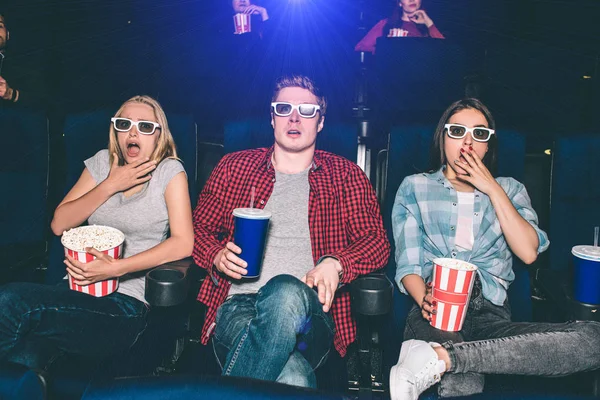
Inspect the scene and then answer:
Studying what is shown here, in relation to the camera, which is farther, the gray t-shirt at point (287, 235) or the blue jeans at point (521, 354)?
the gray t-shirt at point (287, 235)

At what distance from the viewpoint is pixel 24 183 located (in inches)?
87.7

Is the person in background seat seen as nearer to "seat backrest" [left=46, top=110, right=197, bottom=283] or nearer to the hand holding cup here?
"seat backrest" [left=46, top=110, right=197, bottom=283]

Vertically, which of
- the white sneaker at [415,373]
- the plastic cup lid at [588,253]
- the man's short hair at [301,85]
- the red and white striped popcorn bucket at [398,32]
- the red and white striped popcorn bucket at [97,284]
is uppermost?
the red and white striped popcorn bucket at [398,32]

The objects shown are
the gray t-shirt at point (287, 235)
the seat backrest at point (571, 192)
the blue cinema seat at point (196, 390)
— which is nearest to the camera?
the blue cinema seat at point (196, 390)

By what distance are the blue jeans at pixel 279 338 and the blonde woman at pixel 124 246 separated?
16.1 inches

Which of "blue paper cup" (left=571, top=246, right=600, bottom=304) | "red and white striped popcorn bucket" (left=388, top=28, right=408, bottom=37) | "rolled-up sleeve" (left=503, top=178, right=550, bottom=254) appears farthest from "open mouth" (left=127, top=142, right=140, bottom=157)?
"red and white striped popcorn bucket" (left=388, top=28, right=408, bottom=37)

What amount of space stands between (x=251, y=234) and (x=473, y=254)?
0.92m

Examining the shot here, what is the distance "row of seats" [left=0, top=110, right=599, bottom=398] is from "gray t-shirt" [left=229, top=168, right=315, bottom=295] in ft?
0.86

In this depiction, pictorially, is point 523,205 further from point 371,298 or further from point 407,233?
point 371,298

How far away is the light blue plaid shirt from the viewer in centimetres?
183

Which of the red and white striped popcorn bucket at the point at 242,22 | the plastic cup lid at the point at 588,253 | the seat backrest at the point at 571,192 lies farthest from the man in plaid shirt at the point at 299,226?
the red and white striped popcorn bucket at the point at 242,22

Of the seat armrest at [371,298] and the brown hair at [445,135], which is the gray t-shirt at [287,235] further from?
the brown hair at [445,135]

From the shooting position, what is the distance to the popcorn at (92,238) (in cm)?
156

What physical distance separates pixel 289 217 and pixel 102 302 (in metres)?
0.73
